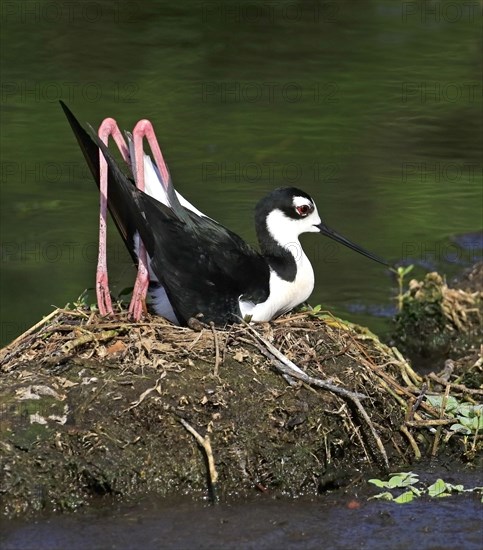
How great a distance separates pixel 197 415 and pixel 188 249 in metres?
→ 1.30

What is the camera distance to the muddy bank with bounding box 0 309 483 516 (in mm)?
7137

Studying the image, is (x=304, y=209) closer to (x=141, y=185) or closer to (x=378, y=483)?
(x=141, y=185)

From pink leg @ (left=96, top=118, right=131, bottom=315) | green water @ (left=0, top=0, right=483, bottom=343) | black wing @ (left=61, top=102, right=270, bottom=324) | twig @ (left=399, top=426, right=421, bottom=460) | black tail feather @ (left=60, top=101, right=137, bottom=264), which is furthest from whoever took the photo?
green water @ (left=0, top=0, right=483, bottom=343)

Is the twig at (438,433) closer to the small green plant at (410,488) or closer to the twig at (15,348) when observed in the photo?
the small green plant at (410,488)

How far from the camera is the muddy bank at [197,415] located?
281 inches

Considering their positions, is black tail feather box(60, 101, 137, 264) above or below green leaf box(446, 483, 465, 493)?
above

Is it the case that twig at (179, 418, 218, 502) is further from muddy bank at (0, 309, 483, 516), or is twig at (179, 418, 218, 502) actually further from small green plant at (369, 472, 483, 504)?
small green plant at (369, 472, 483, 504)

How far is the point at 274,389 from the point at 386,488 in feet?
2.69

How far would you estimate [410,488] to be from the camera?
7.37m

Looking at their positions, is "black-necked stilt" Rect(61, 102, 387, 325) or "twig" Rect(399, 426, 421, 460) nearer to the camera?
"twig" Rect(399, 426, 421, 460)

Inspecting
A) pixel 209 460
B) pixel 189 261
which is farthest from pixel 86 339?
pixel 209 460

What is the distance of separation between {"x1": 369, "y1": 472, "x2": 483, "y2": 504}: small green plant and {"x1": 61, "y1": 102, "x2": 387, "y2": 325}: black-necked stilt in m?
1.43

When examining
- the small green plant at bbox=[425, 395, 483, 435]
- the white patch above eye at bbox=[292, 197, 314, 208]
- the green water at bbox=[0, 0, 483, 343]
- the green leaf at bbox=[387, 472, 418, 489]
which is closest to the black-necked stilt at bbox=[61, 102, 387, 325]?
the white patch above eye at bbox=[292, 197, 314, 208]

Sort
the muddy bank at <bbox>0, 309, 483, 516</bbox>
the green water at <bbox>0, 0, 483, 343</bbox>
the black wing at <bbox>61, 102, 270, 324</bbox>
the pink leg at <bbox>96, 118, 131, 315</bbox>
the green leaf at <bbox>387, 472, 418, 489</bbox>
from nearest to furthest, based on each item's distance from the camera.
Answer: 1. the muddy bank at <bbox>0, 309, 483, 516</bbox>
2. the green leaf at <bbox>387, 472, 418, 489</bbox>
3. the black wing at <bbox>61, 102, 270, 324</bbox>
4. the pink leg at <bbox>96, 118, 131, 315</bbox>
5. the green water at <bbox>0, 0, 483, 343</bbox>
